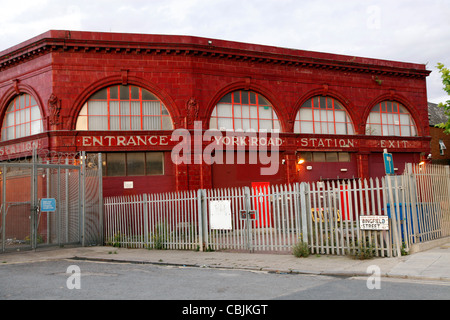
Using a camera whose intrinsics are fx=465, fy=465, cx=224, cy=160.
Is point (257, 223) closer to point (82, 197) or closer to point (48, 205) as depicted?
point (82, 197)

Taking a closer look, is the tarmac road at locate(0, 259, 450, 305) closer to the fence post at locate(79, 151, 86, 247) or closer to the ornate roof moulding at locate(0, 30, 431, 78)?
the fence post at locate(79, 151, 86, 247)

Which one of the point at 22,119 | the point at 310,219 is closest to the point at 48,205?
the point at 22,119

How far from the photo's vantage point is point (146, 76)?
2459 centimetres

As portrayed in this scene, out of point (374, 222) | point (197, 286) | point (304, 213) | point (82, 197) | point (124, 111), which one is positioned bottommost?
point (197, 286)

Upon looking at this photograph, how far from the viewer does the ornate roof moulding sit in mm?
23703

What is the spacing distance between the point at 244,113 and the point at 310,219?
1374 centimetres

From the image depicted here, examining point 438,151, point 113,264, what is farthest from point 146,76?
point 438,151

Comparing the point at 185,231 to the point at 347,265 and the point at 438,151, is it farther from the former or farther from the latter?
the point at 438,151

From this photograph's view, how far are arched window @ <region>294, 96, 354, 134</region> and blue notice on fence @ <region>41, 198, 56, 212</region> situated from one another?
49.5 feet

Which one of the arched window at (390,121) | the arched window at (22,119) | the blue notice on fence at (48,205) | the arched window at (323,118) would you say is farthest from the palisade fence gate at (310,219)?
the arched window at (390,121)

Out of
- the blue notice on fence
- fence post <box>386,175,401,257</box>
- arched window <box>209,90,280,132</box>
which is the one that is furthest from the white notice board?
arched window <box>209,90,280,132</box>

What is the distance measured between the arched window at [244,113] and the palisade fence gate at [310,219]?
8.58m

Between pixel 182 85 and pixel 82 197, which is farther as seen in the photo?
pixel 182 85

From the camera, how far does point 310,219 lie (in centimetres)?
1364
